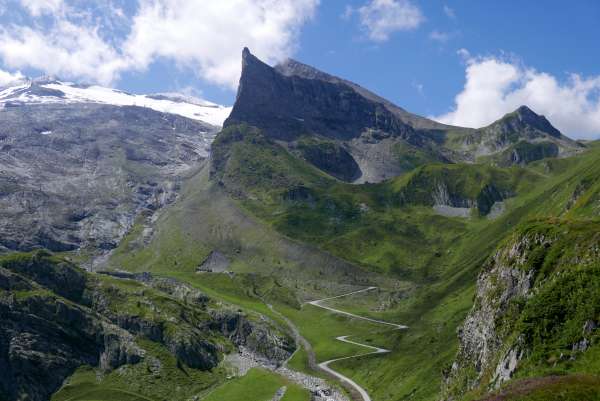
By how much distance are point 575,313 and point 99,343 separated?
148 metres

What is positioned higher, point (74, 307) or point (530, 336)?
point (530, 336)

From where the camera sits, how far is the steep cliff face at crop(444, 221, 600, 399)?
74.8 m

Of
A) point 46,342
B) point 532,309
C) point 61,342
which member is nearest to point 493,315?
point 532,309

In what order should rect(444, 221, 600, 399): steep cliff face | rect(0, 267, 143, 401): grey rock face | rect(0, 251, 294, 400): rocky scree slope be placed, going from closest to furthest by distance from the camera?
rect(444, 221, 600, 399): steep cliff face
rect(0, 267, 143, 401): grey rock face
rect(0, 251, 294, 400): rocky scree slope

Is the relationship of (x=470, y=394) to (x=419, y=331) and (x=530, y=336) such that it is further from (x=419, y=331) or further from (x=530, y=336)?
(x=419, y=331)

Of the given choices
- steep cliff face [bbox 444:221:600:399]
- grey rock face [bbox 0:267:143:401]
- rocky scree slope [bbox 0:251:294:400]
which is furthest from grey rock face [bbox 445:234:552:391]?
grey rock face [bbox 0:267:143:401]

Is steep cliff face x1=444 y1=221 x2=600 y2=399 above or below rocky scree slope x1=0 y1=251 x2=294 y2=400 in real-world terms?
above

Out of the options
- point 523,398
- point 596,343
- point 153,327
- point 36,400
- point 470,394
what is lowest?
point 36,400

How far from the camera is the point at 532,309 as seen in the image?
3305 inches

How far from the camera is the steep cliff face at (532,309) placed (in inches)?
2945

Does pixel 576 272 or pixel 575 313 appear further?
pixel 576 272

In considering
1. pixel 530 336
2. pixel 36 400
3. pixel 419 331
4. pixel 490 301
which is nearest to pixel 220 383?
pixel 36 400

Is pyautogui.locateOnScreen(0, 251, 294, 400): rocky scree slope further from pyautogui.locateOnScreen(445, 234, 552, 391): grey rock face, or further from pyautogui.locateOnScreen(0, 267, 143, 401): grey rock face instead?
pyautogui.locateOnScreen(445, 234, 552, 391): grey rock face

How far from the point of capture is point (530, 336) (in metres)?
79.8
